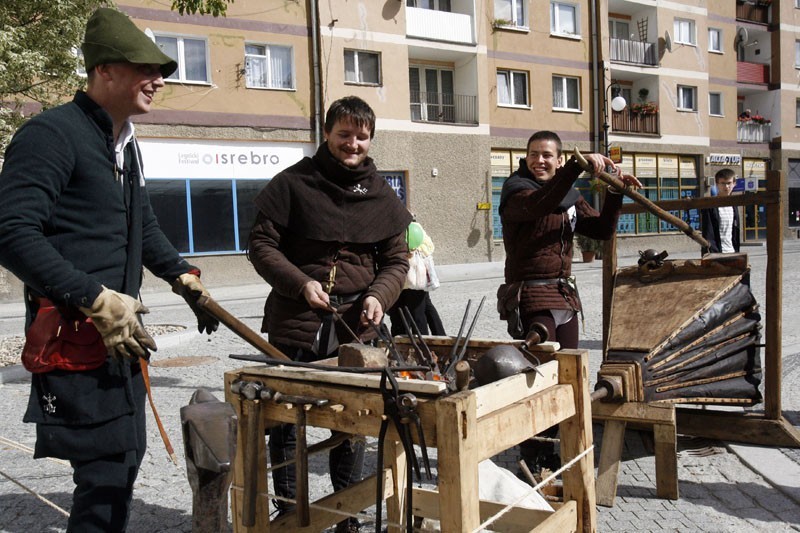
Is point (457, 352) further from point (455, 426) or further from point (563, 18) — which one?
point (563, 18)

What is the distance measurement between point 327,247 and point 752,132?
31.4 meters

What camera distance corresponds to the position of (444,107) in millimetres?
21719

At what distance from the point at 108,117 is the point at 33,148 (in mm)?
275

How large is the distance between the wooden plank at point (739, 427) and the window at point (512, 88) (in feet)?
62.2

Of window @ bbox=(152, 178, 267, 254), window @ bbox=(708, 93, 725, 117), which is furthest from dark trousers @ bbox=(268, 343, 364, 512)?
window @ bbox=(708, 93, 725, 117)

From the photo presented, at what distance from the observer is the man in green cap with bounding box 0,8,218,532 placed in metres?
1.96

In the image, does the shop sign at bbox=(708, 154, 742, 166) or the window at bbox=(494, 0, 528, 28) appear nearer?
the window at bbox=(494, 0, 528, 28)

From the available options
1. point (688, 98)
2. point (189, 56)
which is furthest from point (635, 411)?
point (688, 98)

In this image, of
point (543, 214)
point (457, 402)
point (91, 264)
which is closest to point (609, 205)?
point (543, 214)

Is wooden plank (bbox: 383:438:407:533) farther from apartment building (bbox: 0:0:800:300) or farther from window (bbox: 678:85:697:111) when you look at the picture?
window (bbox: 678:85:697:111)

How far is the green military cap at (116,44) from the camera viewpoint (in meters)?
2.15

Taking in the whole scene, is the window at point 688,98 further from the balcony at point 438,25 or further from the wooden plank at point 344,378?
the wooden plank at point 344,378

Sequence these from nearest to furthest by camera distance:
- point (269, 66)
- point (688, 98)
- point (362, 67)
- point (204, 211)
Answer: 1. point (204, 211)
2. point (269, 66)
3. point (362, 67)
4. point (688, 98)

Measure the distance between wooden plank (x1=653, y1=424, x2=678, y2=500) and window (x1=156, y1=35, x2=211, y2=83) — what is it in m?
15.8
